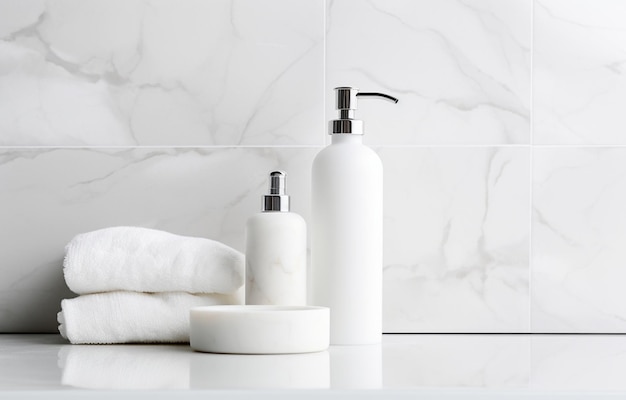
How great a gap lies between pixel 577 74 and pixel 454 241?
290 mm

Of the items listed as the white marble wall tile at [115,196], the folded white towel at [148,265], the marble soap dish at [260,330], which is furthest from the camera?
the white marble wall tile at [115,196]

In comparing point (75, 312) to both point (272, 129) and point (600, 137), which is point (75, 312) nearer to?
point (272, 129)

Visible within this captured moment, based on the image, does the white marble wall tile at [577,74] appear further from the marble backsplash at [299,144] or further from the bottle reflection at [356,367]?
the bottle reflection at [356,367]

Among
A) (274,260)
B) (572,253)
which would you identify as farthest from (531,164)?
(274,260)

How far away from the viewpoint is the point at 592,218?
1159 mm

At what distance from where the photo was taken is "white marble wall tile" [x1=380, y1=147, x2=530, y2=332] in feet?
3.77

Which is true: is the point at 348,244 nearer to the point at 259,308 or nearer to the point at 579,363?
the point at 259,308

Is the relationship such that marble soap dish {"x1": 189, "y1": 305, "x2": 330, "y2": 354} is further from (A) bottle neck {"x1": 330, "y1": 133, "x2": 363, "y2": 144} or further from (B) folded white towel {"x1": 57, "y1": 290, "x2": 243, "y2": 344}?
(A) bottle neck {"x1": 330, "y1": 133, "x2": 363, "y2": 144}

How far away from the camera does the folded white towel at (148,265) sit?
94cm

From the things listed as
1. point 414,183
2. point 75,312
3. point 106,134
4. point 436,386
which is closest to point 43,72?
point 106,134

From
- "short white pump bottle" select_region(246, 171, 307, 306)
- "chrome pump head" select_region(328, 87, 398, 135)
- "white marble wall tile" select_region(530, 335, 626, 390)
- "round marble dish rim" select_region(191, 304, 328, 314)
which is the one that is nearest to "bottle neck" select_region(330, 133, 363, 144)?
"chrome pump head" select_region(328, 87, 398, 135)

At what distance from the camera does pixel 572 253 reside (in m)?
1.16

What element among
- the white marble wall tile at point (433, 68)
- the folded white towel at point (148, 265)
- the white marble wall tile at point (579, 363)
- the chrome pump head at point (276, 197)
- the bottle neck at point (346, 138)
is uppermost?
the white marble wall tile at point (433, 68)

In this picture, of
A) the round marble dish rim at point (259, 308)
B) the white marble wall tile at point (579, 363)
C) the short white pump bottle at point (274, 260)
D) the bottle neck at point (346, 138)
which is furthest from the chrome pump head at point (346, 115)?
the white marble wall tile at point (579, 363)
